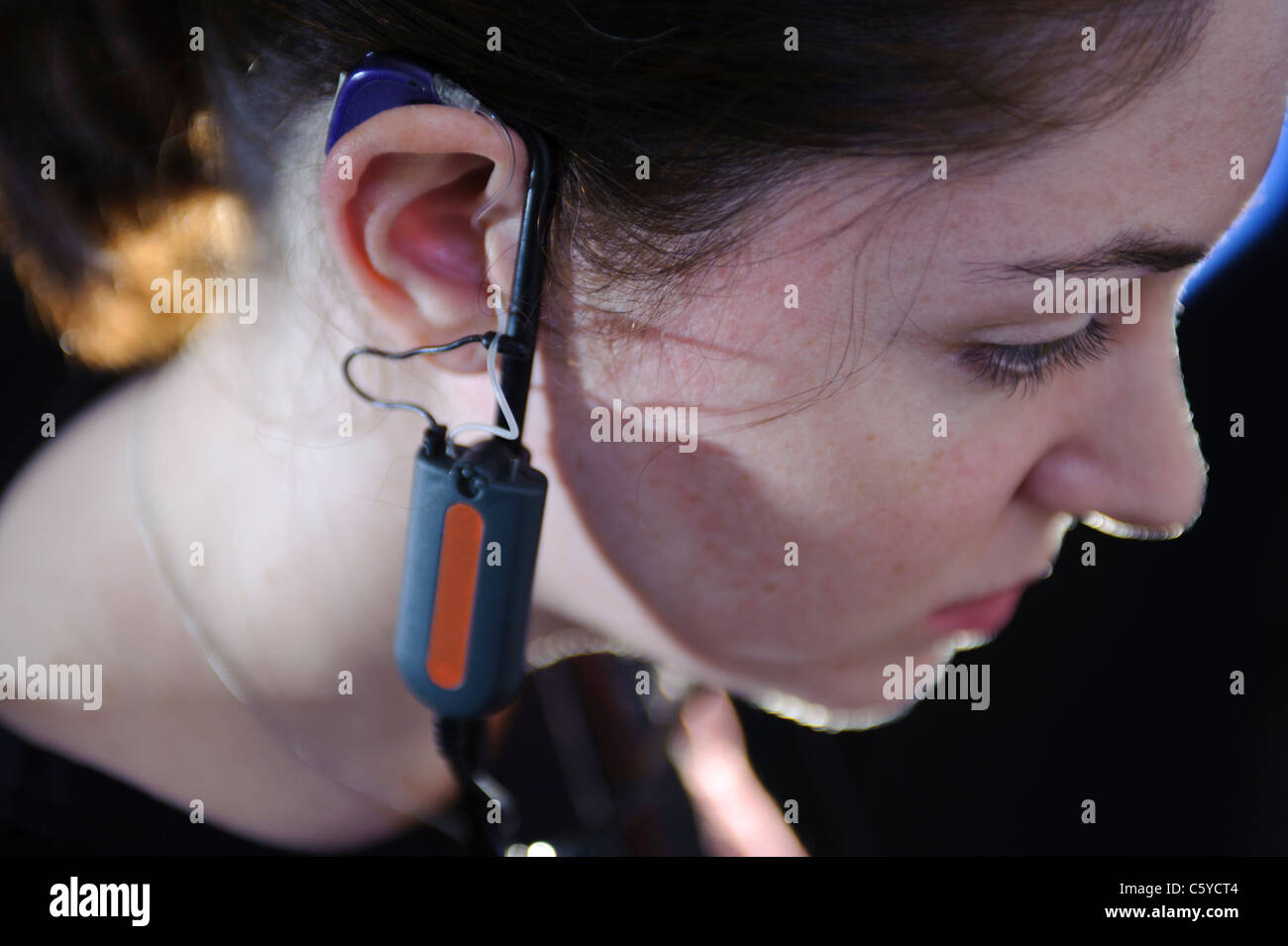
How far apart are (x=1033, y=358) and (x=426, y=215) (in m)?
0.35

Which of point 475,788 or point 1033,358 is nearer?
point 1033,358

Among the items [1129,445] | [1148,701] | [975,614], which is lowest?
[1148,701]

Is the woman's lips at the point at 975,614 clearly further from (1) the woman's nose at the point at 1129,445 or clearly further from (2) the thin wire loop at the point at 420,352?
(2) the thin wire loop at the point at 420,352

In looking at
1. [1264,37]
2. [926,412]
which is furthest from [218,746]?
[1264,37]

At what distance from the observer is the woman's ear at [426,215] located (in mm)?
489

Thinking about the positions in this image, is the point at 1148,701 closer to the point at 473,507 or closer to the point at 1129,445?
the point at 1129,445

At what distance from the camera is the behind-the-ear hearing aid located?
499mm

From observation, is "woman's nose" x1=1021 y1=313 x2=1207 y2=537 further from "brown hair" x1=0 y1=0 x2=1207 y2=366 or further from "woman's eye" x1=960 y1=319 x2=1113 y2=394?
"brown hair" x1=0 y1=0 x2=1207 y2=366

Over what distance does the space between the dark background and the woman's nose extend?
0.63 meters

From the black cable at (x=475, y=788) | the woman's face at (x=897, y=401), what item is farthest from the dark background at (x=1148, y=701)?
the woman's face at (x=897, y=401)

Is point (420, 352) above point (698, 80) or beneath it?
beneath

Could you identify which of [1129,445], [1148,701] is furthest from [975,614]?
[1148,701]

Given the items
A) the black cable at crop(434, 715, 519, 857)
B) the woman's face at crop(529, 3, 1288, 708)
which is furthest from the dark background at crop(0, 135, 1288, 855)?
the woman's face at crop(529, 3, 1288, 708)

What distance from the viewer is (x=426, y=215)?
0.54 meters
